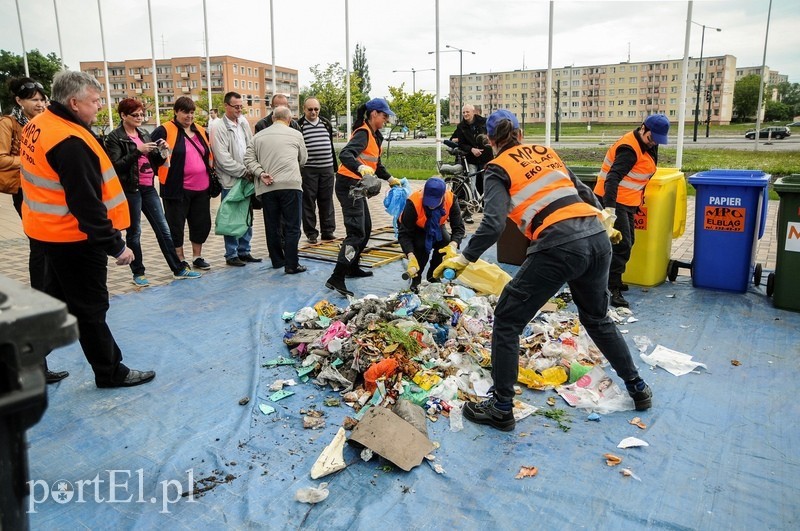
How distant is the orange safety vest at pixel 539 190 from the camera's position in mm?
3209

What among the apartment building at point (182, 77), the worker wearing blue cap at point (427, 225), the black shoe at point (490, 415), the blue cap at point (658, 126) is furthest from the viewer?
the apartment building at point (182, 77)

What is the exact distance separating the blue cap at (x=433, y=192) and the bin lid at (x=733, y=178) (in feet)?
8.39

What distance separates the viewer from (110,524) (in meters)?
2.54

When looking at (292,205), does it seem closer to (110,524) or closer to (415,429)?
(415,429)

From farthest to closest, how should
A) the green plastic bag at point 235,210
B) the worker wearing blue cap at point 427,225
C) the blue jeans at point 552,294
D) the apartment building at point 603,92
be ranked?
the apartment building at point 603,92
the green plastic bag at point 235,210
the worker wearing blue cap at point 427,225
the blue jeans at point 552,294

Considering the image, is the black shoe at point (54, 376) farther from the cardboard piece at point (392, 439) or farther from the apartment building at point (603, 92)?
the apartment building at point (603, 92)

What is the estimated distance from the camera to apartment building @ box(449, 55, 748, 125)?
204 feet

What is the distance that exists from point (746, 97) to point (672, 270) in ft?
239

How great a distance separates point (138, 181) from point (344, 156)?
209 cm

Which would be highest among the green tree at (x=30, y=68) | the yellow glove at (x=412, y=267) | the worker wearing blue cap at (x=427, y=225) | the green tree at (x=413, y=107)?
the green tree at (x=30, y=68)

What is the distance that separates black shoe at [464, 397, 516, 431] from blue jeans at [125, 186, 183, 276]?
4.16 metres

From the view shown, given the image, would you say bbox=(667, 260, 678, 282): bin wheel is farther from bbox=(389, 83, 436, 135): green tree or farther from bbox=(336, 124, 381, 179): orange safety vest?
bbox=(389, 83, 436, 135): green tree

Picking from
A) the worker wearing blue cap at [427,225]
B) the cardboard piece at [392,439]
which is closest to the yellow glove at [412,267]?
the worker wearing blue cap at [427,225]

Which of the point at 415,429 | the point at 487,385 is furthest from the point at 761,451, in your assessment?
the point at 415,429
